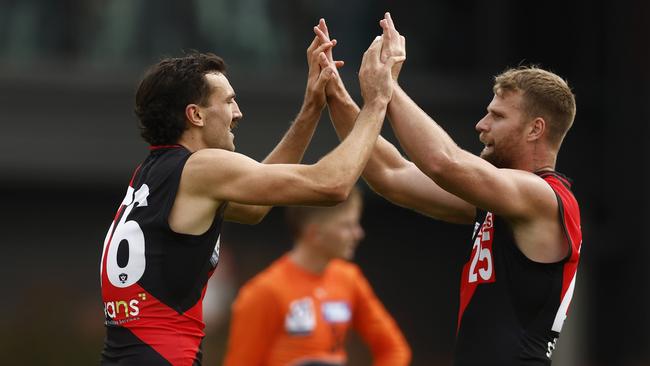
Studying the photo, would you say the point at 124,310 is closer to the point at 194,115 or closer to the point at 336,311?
the point at 194,115

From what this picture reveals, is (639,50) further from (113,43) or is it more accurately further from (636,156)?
(113,43)

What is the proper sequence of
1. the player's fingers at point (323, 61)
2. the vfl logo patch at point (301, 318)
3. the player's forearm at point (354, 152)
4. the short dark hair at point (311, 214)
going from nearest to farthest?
the player's forearm at point (354, 152), the player's fingers at point (323, 61), the vfl logo patch at point (301, 318), the short dark hair at point (311, 214)

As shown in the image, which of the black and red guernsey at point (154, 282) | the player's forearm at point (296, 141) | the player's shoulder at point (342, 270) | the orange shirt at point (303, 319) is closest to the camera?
the black and red guernsey at point (154, 282)

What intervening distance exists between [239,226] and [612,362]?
4.78 m

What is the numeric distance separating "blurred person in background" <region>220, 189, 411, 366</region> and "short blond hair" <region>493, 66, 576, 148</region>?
3.25 m

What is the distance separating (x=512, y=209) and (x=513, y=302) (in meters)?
0.43

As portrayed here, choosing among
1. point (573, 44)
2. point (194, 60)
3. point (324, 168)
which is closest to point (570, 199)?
point (324, 168)

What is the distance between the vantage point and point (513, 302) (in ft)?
18.8

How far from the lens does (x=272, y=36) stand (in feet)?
46.2

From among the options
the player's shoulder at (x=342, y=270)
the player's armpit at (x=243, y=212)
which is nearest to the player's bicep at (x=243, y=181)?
the player's armpit at (x=243, y=212)

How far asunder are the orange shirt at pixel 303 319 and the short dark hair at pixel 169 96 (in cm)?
317

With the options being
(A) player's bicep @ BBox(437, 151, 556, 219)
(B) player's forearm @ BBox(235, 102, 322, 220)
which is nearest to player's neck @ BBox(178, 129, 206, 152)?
(B) player's forearm @ BBox(235, 102, 322, 220)

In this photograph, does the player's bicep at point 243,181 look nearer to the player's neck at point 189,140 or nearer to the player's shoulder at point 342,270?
the player's neck at point 189,140

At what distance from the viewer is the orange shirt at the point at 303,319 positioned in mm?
8695
